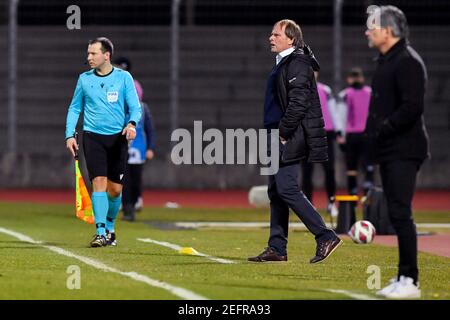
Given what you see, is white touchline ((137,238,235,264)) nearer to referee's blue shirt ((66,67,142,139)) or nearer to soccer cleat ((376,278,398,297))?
referee's blue shirt ((66,67,142,139))

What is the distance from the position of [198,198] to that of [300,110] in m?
12.8

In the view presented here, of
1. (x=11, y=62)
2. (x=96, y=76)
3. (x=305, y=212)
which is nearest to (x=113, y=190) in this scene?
(x=96, y=76)

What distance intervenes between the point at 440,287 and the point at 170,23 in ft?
52.5

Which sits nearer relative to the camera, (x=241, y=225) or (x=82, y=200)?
(x=82, y=200)

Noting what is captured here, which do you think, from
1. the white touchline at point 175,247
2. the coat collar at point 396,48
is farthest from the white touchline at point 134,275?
the coat collar at point 396,48

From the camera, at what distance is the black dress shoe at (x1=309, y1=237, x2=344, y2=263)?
36.3 ft

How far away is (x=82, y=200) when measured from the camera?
13.1 meters

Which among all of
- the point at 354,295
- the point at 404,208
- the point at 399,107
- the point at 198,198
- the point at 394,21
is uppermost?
the point at 394,21

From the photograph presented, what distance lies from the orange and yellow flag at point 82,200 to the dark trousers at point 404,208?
5.00m

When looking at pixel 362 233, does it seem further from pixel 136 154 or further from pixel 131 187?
pixel 136 154

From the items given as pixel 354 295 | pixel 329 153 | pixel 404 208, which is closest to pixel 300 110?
pixel 404 208

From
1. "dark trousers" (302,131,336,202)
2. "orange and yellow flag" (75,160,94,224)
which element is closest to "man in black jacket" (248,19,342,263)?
"orange and yellow flag" (75,160,94,224)

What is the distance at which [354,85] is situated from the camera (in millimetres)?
19422
